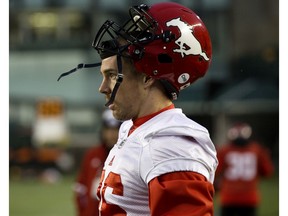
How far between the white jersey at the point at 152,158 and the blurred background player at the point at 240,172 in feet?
14.6

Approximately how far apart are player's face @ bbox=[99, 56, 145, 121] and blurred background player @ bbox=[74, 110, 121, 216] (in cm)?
215

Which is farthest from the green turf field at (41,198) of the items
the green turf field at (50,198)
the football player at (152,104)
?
the football player at (152,104)

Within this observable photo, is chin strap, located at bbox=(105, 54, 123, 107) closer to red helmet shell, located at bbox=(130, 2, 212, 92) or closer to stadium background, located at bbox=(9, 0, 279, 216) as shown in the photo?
red helmet shell, located at bbox=(130, 2, 212, 92)

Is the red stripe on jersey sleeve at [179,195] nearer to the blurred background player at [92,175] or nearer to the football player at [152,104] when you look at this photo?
the football player at [152,104]

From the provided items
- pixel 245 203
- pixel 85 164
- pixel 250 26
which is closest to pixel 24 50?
pixel 250 26

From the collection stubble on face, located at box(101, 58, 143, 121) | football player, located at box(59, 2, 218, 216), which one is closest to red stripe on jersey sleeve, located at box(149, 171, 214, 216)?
football player, located at box(59, 2, 218, 216)

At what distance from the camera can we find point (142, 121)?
176 centimetres

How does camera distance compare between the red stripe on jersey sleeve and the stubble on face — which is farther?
the stubble on face

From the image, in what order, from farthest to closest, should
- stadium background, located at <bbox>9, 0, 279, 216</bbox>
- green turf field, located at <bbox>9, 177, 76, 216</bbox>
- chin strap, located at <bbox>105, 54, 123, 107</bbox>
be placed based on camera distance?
stadium background, located at <bbox>9, 0, 279, 216</bbox> < green turf field, located at <bbox>9, 177, 76, 216</bbox> < chin strap, located at <bbox>105, 54, 123, 107</bbox>

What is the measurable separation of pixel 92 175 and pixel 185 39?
2.59 meters

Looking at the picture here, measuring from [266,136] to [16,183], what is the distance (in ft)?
15.6

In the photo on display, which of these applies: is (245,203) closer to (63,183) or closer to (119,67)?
(119,67)

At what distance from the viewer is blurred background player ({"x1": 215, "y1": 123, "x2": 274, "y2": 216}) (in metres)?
6.13

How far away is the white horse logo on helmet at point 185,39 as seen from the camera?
1.68m
